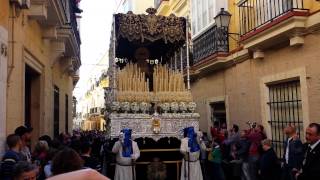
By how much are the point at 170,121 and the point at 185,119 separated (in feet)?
1.08

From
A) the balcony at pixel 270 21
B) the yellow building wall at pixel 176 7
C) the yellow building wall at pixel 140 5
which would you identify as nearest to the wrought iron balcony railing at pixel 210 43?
Answer: the balcony at pixel 270 21

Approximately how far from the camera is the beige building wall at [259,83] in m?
8.60

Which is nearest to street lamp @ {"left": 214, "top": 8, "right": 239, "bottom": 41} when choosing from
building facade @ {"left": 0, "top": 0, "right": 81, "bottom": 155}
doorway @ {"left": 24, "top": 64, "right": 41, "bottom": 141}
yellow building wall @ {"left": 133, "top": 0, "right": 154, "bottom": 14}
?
building facade @ {"left": 0, "top": 0, "right": 81, "bottom": 155}

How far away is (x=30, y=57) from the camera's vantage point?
27.2 ft

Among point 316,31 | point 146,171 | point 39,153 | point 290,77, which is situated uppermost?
point 316,31

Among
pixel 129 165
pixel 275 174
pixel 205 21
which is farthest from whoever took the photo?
pixel 205 21

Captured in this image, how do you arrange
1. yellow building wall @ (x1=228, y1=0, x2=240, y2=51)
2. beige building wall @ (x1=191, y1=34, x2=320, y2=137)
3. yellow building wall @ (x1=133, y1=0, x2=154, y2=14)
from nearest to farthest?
beige building wall @ (x1=191, y1=34, x2=320, y2=137)
yellow building wall @ (x1=228, y1=0, x2=240, y2=51)
yellow building wall @ (x1=133, y1=0, x2=154, y2=14)

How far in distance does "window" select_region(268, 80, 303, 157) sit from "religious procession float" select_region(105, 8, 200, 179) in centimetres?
200

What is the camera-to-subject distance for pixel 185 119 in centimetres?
939

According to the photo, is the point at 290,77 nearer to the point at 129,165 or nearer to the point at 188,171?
the point at 188,171

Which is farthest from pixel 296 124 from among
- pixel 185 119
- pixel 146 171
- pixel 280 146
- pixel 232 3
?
pixel 232 3

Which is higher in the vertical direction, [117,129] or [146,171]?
[117,129]

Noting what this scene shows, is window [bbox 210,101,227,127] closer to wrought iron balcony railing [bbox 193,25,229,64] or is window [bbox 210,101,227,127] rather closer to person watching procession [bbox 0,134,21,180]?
wrought iron balcony railing [bbox 193,25,229,64]

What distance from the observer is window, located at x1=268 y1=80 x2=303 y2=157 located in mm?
9352
